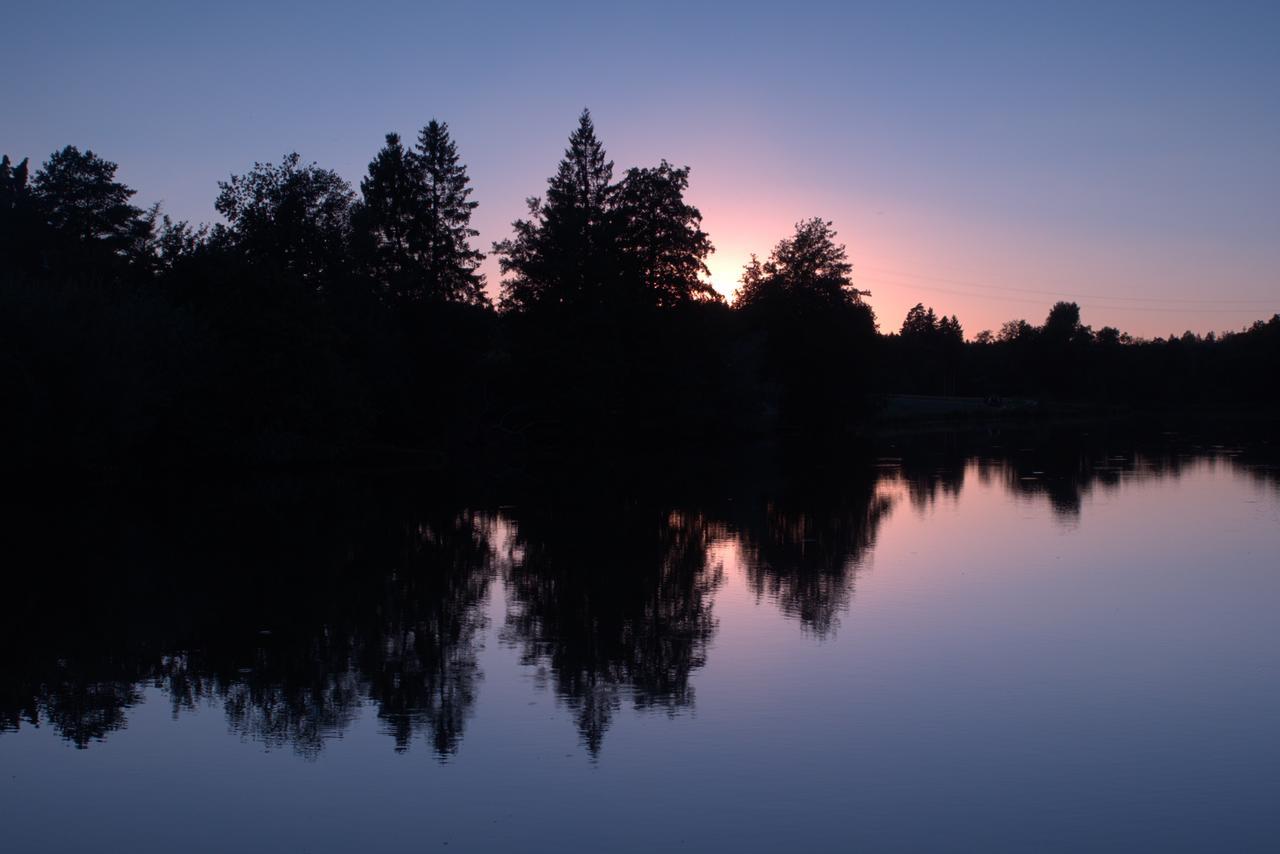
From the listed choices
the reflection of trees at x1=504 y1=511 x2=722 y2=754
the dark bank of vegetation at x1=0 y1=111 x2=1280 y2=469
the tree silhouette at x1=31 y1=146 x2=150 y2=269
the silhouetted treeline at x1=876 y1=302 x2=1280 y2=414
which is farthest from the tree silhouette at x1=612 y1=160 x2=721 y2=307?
the silhouetted treeline at x1=876 y1=302 x2=1280 y2=414

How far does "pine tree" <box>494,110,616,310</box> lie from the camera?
173 ft

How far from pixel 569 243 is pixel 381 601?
132 feet

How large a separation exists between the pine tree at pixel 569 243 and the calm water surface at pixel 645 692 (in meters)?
34.0

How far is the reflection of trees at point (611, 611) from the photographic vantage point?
33.2ft

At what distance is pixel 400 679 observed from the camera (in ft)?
34.4

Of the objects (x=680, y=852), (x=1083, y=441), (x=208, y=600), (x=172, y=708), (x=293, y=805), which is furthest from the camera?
(x=1083, y=441)

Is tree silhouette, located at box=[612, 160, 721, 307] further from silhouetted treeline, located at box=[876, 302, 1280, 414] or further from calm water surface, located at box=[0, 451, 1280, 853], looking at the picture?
silhouetted treeline, located at box=[876, 302, 1280, 414]

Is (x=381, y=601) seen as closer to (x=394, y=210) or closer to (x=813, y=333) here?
(x=394, y=210)

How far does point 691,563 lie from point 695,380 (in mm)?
37351

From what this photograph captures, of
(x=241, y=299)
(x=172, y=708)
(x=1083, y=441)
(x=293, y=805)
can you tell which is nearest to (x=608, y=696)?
(x=293, y=805)

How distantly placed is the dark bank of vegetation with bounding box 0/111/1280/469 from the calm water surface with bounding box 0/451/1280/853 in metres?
12.7

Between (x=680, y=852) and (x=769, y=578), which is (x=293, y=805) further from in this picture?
(x=769, y=578)

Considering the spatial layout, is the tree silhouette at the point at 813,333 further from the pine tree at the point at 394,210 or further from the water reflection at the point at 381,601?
the water reflection at the point at 381,601

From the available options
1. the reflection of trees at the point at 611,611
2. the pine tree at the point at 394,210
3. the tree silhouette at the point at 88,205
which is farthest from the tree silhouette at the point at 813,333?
the reflection of trees at the point at 611,611
